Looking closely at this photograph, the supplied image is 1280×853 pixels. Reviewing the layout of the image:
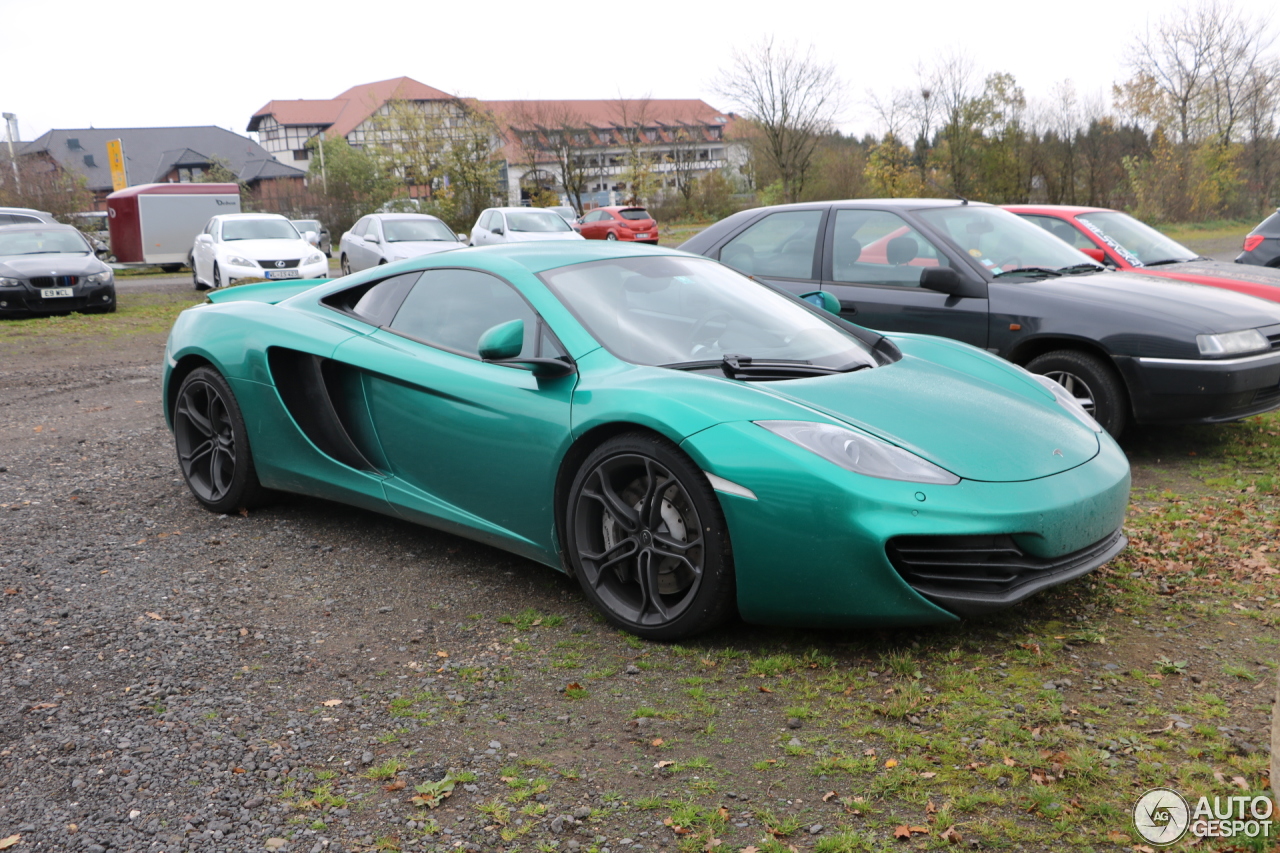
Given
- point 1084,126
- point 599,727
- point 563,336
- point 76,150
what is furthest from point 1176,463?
point 76,150

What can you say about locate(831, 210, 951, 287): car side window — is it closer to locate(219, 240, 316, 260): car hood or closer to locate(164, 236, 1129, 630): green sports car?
locate(164, 236, 1129, 630): green sports car

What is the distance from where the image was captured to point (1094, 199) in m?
30.5

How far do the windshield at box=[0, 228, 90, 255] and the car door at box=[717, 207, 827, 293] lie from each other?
44.0 feet

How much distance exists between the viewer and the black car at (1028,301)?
542 cm

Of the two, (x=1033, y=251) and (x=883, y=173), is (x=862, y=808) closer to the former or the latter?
(x=1033, y=251)

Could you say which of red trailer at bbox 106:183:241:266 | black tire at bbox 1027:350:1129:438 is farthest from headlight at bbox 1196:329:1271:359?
red trailer at bbox 106:183:241:266

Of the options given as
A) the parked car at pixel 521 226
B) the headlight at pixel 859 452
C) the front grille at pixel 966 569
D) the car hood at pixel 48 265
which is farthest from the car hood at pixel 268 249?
the front grille at pixel 966 569

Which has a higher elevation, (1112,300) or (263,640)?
(1112,300)

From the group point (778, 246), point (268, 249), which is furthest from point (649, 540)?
point (268, 249)

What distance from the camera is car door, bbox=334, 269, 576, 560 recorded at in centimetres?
365

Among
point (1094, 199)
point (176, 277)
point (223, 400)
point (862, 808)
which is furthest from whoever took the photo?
point (1094, 199)

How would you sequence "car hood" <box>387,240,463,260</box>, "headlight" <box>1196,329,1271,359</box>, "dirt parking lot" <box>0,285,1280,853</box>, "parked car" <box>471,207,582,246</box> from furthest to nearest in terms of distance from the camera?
"parked car" <box>471,207,582,246</box>
"car hood" <box>387,240,463,260</box>
"headlight" <box>1196,329,1271,359</box>
"dirt parking lot" <box>0,285,1280,853</box>

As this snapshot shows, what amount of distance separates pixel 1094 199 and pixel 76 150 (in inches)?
3378

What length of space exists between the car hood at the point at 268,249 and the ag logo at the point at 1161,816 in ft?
56.8
